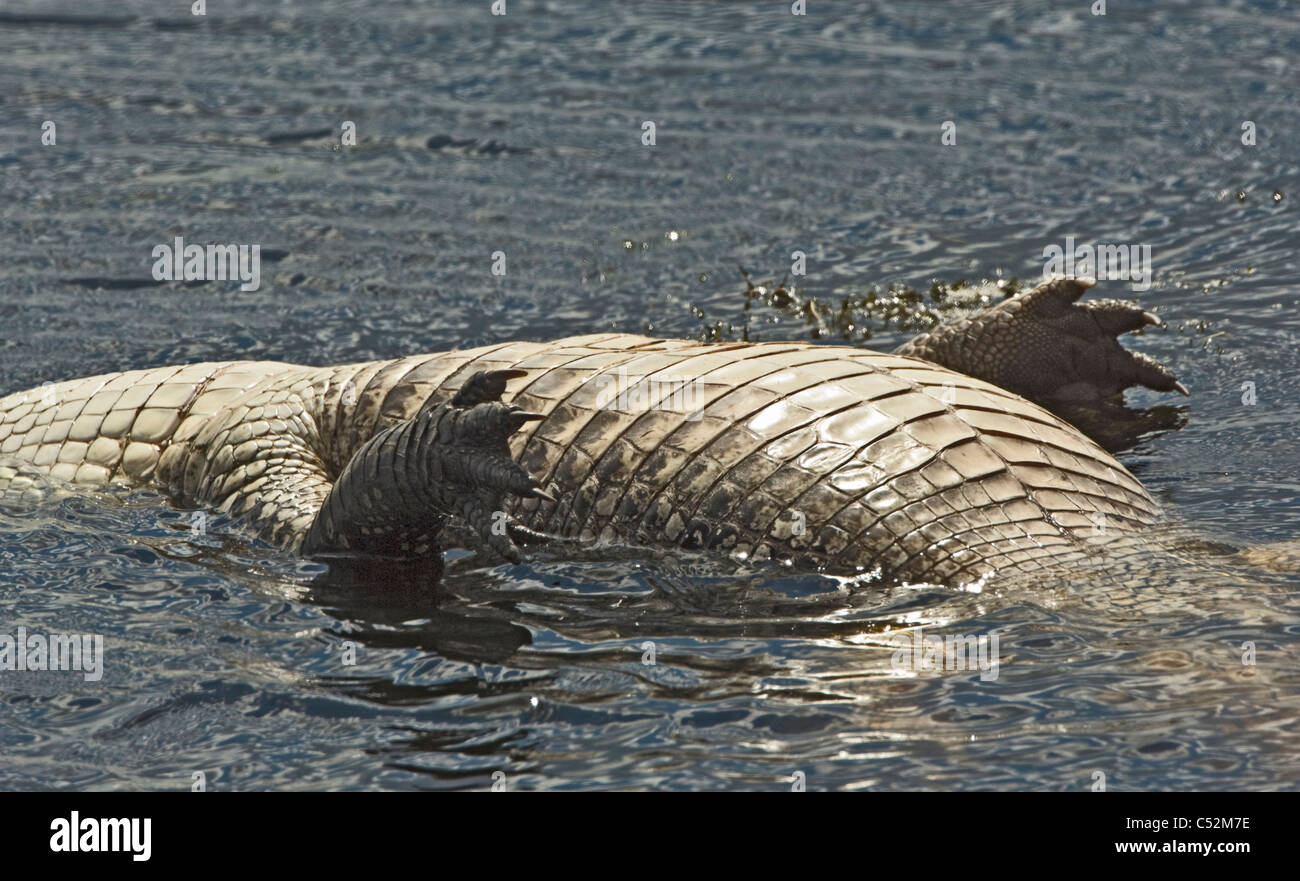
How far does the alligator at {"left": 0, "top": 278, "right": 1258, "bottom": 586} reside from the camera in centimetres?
613

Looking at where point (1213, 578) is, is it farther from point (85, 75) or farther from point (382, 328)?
point (85, 75)

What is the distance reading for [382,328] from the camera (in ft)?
36.8

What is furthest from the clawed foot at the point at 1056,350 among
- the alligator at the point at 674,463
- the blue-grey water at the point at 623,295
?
the alligator at the point at 674,463

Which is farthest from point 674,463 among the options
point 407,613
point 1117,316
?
point 1117,316

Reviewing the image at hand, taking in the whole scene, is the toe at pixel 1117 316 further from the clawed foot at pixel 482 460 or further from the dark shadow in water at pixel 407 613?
the dark shadow in water at pixel 407 613

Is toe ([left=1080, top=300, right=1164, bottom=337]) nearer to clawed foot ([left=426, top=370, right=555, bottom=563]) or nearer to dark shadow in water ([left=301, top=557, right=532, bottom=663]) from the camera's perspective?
clawed foot ([left=426, top=370, right=555, bottom=563])

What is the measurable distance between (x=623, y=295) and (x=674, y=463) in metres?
5.34

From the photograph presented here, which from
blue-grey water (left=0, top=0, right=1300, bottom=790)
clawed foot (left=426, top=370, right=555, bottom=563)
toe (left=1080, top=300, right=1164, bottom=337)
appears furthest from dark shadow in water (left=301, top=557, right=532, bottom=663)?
toe (left=1080, top=300, right=1164, bottom=337)

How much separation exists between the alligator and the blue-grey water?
0.19m

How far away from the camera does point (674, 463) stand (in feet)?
21.4

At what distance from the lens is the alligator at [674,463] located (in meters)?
6.13

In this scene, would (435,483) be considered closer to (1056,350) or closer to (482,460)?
(482,460)
